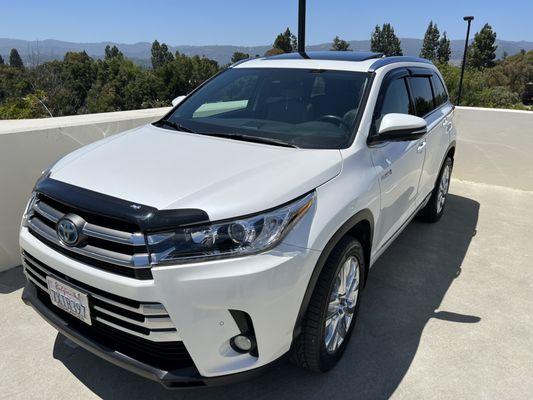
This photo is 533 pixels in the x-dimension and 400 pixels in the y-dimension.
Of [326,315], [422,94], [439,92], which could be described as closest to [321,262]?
[326,315]

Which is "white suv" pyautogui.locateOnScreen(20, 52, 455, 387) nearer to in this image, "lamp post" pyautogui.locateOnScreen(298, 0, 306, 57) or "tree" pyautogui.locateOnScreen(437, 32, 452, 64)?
"lamp post" pyautogui.locateOnScreen(298, 0, 306, 57)

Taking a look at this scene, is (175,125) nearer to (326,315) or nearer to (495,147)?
(326,315)

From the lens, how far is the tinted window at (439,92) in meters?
4.53

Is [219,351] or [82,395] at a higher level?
[219,351]

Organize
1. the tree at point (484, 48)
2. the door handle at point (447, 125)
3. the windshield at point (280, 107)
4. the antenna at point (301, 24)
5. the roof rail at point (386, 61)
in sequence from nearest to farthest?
the windshield at point (280, 107) < the roof rail at point (386, 61) < the door handle at point (447, 125) < the antenna at point (301, 24) < the tree at point (484, 48)

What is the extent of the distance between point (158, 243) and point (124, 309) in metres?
0.34

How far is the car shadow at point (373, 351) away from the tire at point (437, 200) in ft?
1.95

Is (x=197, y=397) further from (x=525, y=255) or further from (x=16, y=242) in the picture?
(x=525, y=255)

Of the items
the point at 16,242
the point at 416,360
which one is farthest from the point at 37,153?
the point at 416,360

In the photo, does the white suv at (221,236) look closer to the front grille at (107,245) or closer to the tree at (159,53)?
the front grille at (107,245)

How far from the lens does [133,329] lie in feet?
6.19

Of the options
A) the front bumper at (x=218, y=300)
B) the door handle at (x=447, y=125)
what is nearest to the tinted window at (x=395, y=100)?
the door handle at (x=447, y=125)

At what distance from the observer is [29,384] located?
7.97 ft

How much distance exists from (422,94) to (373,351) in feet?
7.96
